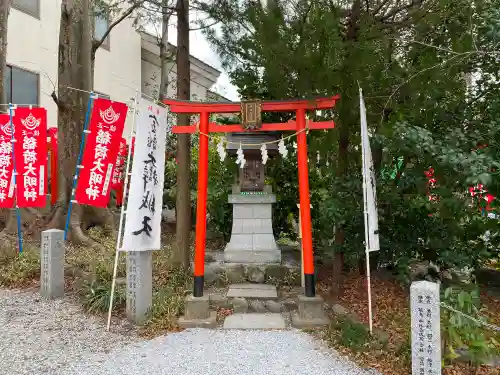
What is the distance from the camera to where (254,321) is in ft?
17.1

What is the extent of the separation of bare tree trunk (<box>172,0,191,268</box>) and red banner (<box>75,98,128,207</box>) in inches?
45.5

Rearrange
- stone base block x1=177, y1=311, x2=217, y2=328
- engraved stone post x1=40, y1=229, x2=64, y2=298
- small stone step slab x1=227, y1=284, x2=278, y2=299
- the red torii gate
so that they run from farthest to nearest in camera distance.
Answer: engraved stone post x1=40, y1=229, x2=64, y2=298
small stone step slab x1=227, y1=284, x2=278, y2=299
the red torii gate
stone base block x1=177, y1=311, x2=217, y2=328

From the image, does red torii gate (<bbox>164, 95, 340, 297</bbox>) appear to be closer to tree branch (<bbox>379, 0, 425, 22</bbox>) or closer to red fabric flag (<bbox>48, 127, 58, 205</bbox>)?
tree branch (<bbox>379, 0, 425, 22</bbox>)

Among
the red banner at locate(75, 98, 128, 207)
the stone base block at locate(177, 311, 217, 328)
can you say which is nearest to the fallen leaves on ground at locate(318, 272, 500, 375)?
the stone base block at locate(177, 311, 217, 328)

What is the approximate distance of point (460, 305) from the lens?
3.74 metres

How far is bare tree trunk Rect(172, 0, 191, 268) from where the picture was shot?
21.5ft

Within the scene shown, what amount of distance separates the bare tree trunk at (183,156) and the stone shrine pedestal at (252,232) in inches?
33.7

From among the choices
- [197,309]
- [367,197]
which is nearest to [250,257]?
[197,309]

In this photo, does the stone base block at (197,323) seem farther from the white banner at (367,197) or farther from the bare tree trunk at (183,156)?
the white banner at (367,197)

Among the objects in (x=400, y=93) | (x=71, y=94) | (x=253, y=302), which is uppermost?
(x=71, y=94)

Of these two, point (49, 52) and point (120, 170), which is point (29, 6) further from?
point (120, 170)

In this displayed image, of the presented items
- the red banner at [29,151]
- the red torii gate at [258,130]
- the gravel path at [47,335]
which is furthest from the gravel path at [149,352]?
the red banner at [29,151]

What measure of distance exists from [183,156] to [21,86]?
25.7 ft

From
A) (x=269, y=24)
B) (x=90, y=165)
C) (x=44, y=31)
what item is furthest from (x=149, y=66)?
(x=269, y=24)
